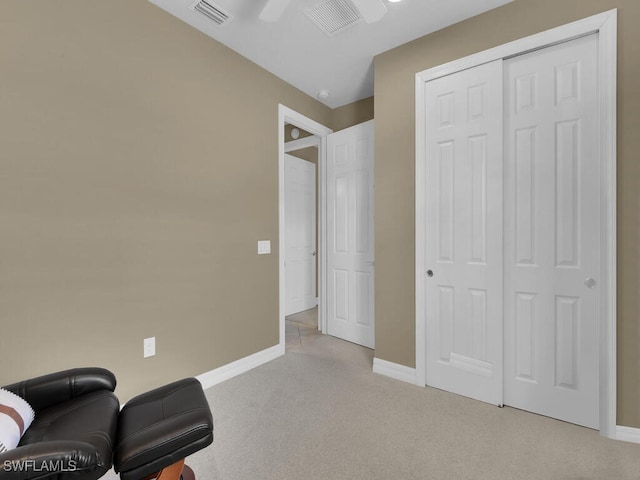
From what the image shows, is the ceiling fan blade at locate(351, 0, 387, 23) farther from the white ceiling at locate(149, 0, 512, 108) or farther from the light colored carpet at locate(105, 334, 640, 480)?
the light colored carpet at locate(105, 334, 640, 480)

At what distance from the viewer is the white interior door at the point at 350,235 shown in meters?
3.39

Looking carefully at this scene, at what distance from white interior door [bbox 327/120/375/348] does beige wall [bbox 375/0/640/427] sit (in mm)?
583

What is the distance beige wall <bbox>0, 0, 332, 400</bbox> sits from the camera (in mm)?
1689

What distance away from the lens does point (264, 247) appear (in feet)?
9.91

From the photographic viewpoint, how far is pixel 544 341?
209 cm

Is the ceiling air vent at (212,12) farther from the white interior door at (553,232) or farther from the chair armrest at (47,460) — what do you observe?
the chair armrest at (47,460)

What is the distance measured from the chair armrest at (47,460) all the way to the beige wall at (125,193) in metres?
0.98

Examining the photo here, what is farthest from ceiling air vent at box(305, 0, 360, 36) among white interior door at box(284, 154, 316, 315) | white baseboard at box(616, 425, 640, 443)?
white baseboard at box(616, 425, 640, 443)

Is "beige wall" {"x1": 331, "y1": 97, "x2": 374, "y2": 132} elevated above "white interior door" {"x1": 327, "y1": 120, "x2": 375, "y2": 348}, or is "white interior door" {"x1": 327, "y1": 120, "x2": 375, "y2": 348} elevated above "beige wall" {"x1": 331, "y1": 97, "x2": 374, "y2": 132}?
"beige wall" {"x1": 331, "y1": 97, "x2": 374, "y2": 132}

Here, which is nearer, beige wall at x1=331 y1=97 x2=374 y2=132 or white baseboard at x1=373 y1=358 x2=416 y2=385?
white baseboard at x1=373 y1=358 x2=416 y2=385

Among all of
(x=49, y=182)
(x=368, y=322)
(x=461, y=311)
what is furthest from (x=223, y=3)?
(x=368, y=322)

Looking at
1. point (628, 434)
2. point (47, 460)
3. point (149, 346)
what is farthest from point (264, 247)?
point (628, 434)

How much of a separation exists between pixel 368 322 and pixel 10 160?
10.1 ft

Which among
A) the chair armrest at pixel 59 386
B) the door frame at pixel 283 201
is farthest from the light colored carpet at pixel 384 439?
the door frame at pixel 283 201
